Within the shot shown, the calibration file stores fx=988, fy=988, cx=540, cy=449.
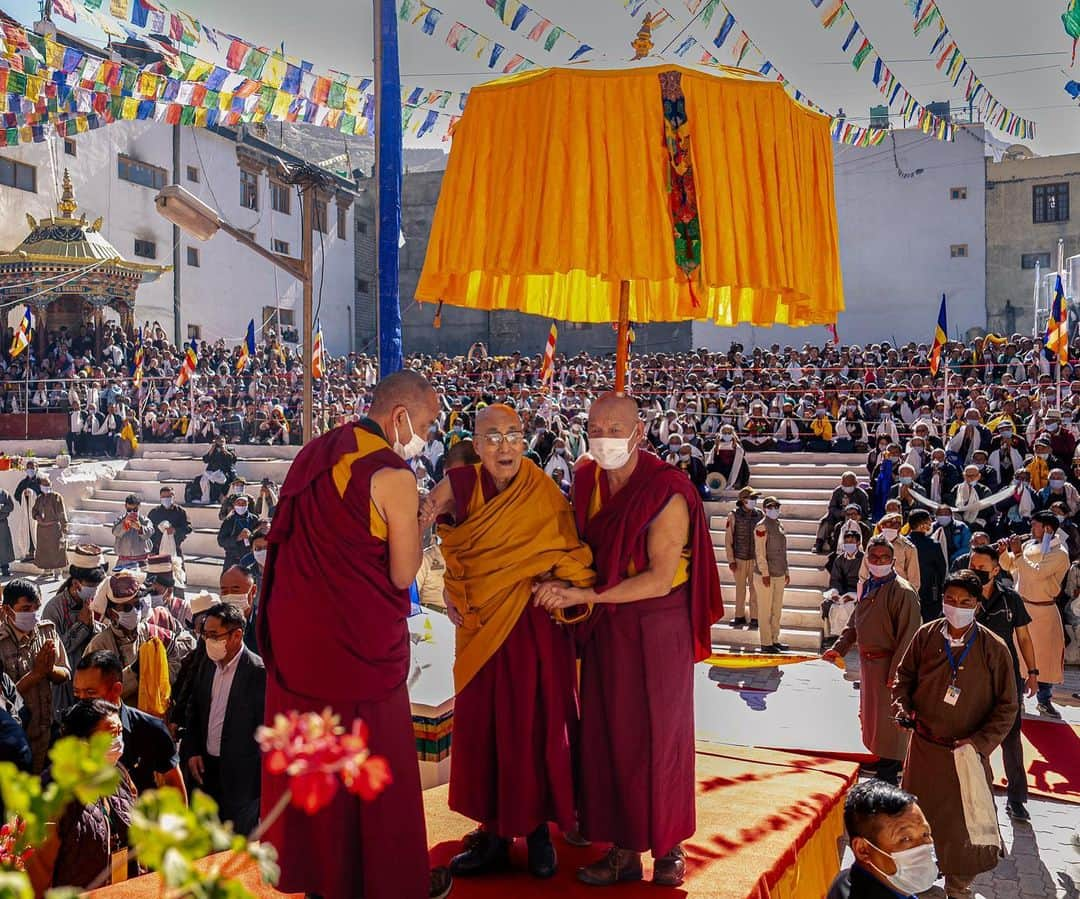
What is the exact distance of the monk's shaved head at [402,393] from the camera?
118 inches

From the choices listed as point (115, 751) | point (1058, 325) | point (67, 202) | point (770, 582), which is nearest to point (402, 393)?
point (115, 751)

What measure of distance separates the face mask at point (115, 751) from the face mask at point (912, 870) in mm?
2429

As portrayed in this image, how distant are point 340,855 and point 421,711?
1.53m

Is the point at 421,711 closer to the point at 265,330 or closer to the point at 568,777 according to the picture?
the point at 568,777

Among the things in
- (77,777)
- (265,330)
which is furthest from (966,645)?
(265,330)

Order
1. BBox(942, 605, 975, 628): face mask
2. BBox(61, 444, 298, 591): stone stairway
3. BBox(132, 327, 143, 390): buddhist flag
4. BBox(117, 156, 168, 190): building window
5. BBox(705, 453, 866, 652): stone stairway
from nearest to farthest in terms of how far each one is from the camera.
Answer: BBox(942, 605, 975, 628): face mask
BBox(705, 453, 866, 652): stone stairway
BBox(61, 444, 298, 591): stone stairway
BBox(132, 327, 143, 390): buddhist flag
BBox(117, 156, 168, 190): building window

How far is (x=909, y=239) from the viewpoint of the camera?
28469mm

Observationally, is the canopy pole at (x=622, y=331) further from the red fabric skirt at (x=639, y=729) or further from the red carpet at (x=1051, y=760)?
the red carpet at (x=1051, y=760)

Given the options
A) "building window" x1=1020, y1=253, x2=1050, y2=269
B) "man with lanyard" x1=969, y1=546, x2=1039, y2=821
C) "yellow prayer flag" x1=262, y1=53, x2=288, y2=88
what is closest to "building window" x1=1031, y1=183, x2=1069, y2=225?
"building window" x1=1020, y1=253, x2=1050, y2=269

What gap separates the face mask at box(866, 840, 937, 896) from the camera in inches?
117

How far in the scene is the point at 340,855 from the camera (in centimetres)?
287

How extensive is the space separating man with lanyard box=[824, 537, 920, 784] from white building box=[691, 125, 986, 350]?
2265 centimetres

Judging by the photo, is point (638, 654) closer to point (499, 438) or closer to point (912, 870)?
point (499, 438)

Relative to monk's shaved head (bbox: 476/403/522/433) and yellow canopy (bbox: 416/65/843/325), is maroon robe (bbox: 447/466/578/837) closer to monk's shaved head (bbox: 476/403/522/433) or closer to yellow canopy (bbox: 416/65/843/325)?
monk's shaved head (bbox: 476/403/522/433)
